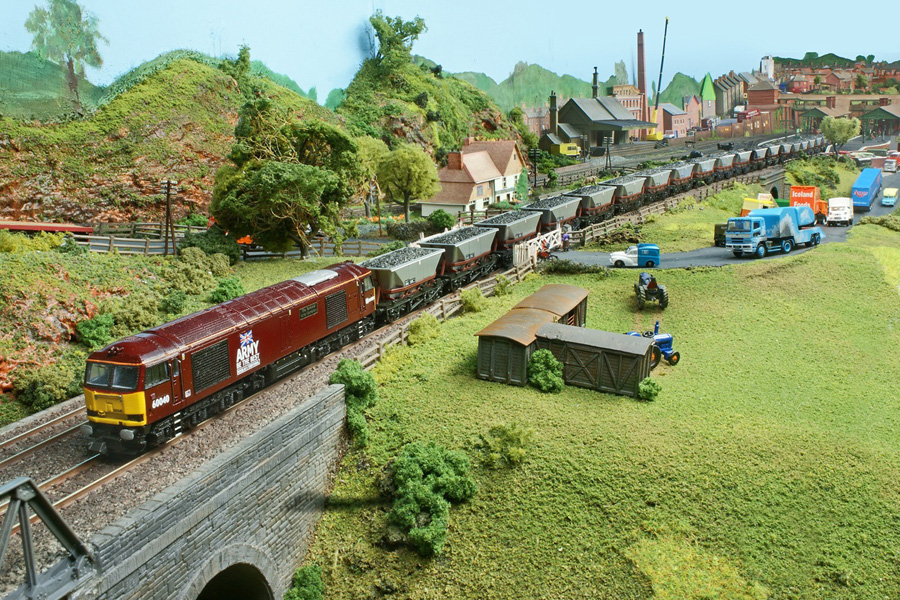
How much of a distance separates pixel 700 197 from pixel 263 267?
124 feet

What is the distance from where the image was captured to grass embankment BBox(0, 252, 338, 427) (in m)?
23.8

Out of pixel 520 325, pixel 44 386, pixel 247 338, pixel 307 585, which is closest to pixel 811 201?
pixel 520 325

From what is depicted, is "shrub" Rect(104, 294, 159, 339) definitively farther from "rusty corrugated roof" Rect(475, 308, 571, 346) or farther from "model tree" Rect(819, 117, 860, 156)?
"model tree" Rect(819, 117, 860, 156)

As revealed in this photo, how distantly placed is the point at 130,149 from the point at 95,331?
2725 cm

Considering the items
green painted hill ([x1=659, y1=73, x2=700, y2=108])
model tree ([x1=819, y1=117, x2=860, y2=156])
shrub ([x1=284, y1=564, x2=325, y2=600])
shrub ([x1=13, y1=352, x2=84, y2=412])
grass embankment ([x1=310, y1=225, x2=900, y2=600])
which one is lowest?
shrub ([x1=284, y1=564, x2=325, y2=600])

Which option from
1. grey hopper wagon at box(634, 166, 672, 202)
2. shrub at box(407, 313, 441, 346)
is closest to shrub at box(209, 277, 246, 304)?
shrub at box(407, 313, 441, 346)

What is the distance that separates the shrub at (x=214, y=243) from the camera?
118 feet

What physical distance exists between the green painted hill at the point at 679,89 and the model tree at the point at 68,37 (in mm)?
100603

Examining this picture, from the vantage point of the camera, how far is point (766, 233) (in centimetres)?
3806

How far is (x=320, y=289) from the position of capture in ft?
78.0

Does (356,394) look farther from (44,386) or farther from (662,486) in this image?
(44,386)

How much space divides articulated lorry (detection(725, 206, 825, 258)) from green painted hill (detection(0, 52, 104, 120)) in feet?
149

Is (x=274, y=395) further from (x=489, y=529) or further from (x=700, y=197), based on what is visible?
(x=700, y=197)

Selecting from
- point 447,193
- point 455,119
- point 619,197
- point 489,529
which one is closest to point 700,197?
point 619,197
